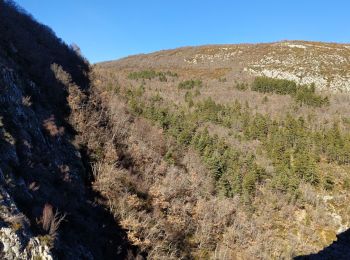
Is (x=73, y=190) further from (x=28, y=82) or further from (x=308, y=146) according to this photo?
(x=308, y=146)

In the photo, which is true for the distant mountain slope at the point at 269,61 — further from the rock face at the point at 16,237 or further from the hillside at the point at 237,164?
the rock face at the point at 16,237

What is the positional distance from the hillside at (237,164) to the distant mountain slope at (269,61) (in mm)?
783

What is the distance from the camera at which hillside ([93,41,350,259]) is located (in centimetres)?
3616

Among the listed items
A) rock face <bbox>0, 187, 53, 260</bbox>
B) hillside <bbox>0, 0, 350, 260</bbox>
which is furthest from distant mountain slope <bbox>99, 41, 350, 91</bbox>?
rock face <bbox>0, 187, 53, 260</bbox>

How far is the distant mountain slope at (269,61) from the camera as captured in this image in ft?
344

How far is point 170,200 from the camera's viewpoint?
125ft

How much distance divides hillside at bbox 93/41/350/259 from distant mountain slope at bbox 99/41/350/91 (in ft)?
2.57

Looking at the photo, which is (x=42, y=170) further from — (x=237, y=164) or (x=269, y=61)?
(x=269, y=61)

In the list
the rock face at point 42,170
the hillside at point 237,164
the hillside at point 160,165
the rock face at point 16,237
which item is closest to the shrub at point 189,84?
the hillside at point 237,164

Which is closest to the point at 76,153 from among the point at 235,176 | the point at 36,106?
the point at 36,106

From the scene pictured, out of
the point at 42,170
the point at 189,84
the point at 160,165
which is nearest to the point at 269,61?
the point at 189,84

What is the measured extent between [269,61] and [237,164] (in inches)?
2743

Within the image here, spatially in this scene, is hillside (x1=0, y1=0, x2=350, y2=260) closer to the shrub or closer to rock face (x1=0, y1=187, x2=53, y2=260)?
rock face (x1=0, y1=187, x2=53, y2=260)

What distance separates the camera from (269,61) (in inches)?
4707
